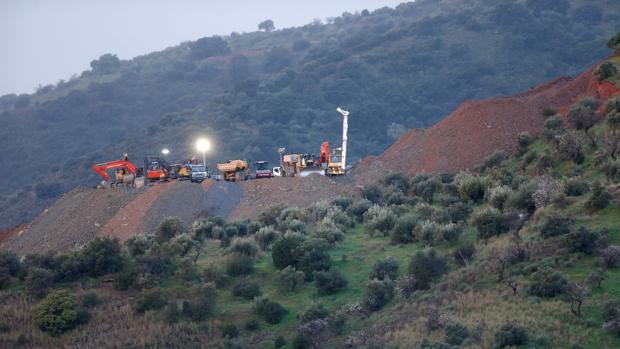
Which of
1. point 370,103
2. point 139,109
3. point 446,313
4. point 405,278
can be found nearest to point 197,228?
point 405,278

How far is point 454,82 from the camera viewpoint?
134 meters

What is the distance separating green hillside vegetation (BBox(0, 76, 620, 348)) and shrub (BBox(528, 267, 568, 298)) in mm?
48

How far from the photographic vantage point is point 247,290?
3878 cm

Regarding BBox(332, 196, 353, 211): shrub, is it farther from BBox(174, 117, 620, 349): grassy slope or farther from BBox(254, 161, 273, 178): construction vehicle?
BBox(254, 161, 273, 178): construction vehicle

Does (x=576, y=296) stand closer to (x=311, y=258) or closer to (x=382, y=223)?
(x=311, y=258)

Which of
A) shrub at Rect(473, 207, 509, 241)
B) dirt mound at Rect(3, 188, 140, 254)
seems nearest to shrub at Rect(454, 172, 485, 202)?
shrub at Rect(473, 207, 509, 241)

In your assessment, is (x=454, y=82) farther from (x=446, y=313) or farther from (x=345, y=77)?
(x=446, y=313)

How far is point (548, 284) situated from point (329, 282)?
29.8 ft

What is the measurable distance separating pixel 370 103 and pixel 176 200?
72948 mm

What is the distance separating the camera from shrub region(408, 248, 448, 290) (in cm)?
3644

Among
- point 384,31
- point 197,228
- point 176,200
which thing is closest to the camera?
point 197,228

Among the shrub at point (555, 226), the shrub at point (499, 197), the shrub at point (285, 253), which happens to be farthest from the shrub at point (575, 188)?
the shrub at point (285, 253)

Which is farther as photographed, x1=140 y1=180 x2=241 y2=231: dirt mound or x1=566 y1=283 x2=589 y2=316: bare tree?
x1=140 y1=180 x2=241 y2=231: dirt mound

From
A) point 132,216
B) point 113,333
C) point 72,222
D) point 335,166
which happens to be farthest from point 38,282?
point 335,166
